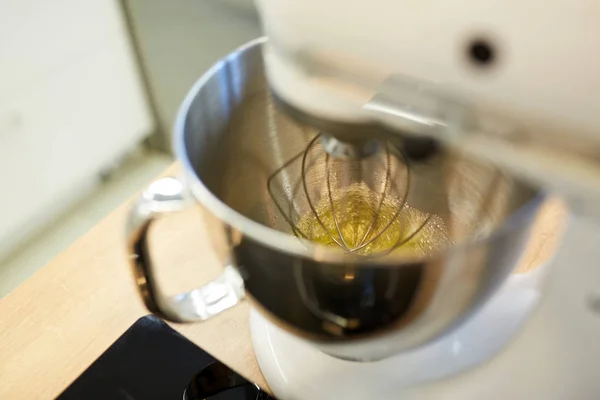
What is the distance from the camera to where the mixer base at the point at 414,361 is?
0.37m

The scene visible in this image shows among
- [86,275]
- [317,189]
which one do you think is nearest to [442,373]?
[317,189]

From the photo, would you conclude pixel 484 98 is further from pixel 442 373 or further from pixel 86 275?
pixel 86 275

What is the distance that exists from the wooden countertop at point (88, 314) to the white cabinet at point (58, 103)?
543 mm

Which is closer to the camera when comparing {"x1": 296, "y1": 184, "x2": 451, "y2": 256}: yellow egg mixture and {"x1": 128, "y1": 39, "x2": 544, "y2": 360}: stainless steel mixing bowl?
{"x1": 128, "y1": 39, "x2": 544, "y2": 360}: stainless steel mixing bowl

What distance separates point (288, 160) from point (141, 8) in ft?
2.43

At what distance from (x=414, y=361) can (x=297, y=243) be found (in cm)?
15

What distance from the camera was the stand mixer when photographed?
0.81 feet

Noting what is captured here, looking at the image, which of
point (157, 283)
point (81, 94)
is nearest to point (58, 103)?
point (81, 94)

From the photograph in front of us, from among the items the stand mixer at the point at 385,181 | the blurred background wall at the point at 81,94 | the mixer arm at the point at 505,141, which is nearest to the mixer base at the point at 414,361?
the stand mixer at the point at 385,181

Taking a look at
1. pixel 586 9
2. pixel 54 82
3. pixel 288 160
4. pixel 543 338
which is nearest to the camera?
pixel 586 9

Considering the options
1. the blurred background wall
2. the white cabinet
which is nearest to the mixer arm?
the blurred background wall

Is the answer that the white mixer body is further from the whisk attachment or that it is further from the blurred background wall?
the blurred background wall

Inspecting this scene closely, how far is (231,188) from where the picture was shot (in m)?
0.42

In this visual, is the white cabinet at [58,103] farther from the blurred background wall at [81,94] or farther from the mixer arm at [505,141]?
the mixer arm at [505,141]
